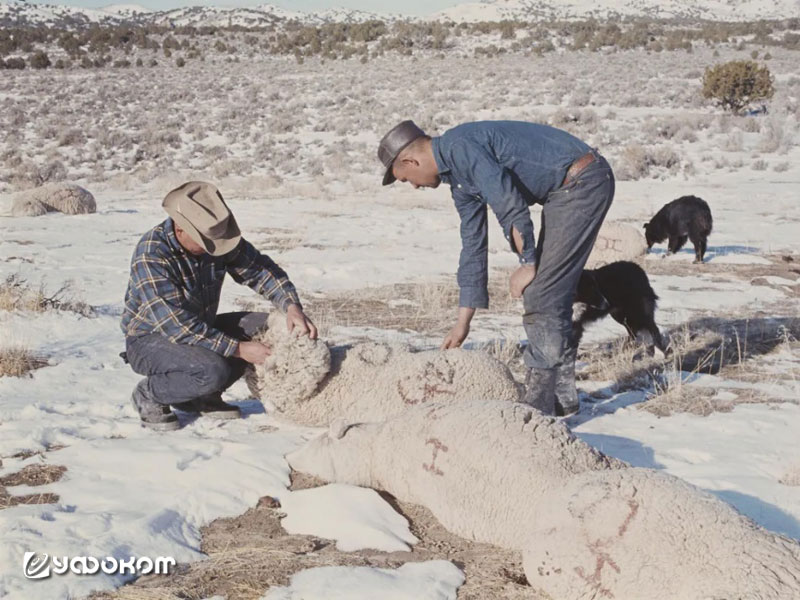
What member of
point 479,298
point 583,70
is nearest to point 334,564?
point 479,298

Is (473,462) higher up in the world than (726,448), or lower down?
higher up

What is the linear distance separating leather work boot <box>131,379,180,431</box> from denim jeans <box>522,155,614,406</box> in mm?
2209

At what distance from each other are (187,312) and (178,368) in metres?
0.36

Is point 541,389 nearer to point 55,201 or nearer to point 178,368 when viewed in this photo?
point 178,368

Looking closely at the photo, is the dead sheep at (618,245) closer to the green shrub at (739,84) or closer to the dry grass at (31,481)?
the dry grass at (31,481)

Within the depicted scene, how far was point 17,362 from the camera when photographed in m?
5.92

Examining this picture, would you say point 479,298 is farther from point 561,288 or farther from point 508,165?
point 508,165

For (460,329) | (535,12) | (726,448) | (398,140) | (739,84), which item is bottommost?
(726,448)

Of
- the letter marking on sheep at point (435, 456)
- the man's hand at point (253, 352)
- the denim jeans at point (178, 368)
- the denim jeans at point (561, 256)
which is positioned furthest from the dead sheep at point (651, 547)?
the denim jeans at point (178, 368)

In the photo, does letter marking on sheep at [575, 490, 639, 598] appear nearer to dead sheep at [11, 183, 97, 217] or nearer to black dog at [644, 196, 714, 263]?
black dog at [644, 196, 714, 263]

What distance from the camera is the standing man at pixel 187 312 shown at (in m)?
4.99

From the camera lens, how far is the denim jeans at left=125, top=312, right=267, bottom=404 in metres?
5.10

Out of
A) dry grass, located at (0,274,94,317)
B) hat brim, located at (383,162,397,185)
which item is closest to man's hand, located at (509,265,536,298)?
hat brim, located at (383,162,397,185)

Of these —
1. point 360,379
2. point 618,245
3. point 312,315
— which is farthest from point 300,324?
point 618,245
